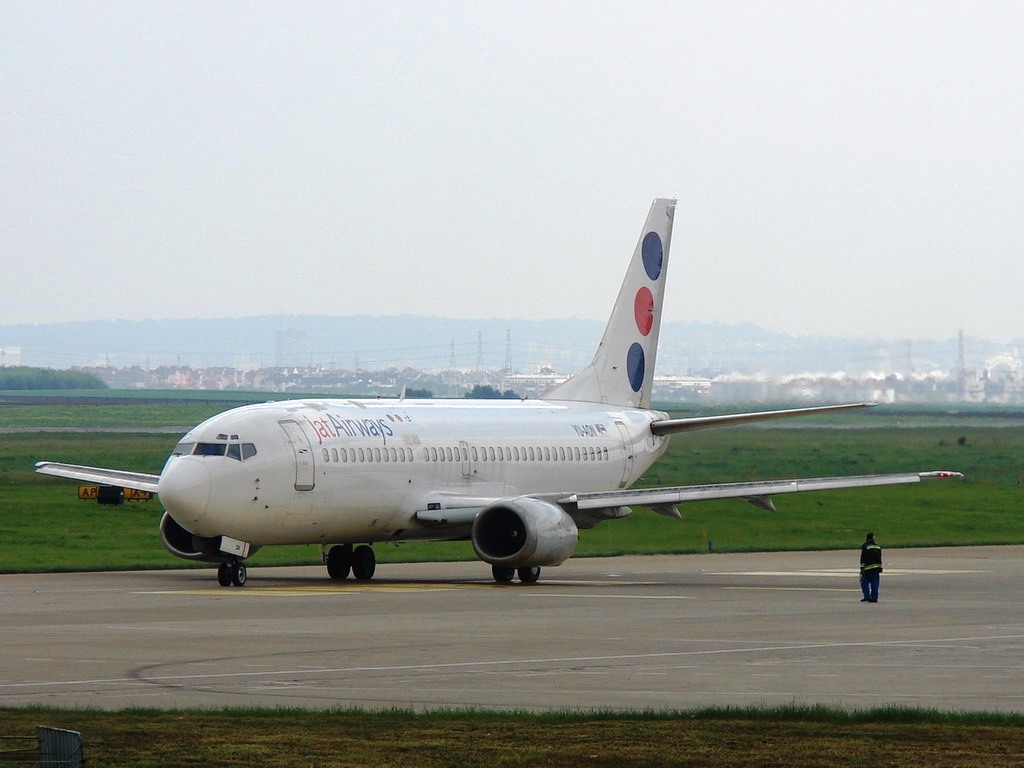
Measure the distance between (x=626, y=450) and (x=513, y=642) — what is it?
68.4 feet

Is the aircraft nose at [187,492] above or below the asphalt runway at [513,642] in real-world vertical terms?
above

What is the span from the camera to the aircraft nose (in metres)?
34.0

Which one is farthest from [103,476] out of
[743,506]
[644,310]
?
[743,506]

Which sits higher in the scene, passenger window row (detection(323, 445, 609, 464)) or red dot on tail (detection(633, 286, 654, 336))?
red dot on tail (detection(633, 286, 654, 336))

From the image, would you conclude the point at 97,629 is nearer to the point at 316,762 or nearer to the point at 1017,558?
the point at 316,762

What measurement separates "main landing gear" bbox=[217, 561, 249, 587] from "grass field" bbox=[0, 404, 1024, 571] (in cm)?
645

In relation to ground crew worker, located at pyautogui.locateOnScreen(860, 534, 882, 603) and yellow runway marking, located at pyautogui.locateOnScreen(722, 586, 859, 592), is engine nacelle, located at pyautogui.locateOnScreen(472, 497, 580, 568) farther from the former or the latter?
ground crew worker, located at pyautogui.locateOnScreen(860, 534, 882, 603)

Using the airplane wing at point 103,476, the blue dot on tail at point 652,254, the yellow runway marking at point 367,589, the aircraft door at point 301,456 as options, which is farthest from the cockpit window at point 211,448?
the blue dot on tail at point 652,254

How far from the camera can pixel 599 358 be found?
47188 millimetres

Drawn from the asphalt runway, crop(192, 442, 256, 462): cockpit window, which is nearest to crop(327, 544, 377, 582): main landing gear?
the asphalt runway

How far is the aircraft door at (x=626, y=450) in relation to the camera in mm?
45125

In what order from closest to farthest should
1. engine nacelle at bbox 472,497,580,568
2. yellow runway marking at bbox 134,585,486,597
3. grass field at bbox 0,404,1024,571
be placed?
yellow runway marking at bbox 134,585,486,597 < engine nacelle at bbox 472,497,580,568 < grass field at bbox 0,404,1024,571

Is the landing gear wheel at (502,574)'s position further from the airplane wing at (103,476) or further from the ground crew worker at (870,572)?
the ground crew worker at (870,572)

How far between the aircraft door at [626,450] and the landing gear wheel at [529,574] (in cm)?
826
